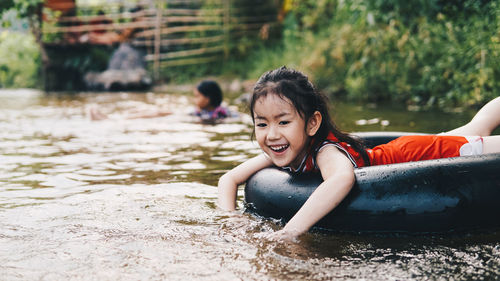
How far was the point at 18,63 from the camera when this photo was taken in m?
21.1

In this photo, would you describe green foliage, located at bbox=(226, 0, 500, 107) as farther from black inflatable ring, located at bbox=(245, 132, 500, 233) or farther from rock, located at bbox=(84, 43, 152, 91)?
rock, located at bbox=(84, 43, 152, 91)

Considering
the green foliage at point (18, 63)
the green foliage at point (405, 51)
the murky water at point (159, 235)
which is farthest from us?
the green foliage at point (18, 63)

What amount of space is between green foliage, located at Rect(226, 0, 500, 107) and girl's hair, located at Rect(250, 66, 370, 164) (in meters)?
3.41

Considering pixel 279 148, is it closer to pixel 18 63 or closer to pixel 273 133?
pixel 273 133

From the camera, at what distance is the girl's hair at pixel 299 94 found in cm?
292

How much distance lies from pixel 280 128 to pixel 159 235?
876mm

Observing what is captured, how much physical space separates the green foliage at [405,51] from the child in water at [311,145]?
3138mm

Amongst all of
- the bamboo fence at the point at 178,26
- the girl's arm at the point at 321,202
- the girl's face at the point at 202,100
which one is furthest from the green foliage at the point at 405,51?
the bamboo fence at the point at 178,26

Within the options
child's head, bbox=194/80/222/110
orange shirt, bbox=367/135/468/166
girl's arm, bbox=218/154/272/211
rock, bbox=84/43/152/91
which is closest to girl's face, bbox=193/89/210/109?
child's head, bbox=194/80/222/110

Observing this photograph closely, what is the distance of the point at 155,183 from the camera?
406cm

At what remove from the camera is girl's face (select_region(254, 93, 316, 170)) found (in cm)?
290

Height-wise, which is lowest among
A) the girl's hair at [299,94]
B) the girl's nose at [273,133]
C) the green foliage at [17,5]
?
the girl's nose at [273,133]

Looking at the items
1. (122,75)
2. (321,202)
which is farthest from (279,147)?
(122,75)

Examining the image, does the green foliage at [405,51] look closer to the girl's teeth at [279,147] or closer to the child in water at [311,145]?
the child in water at [311,145]
